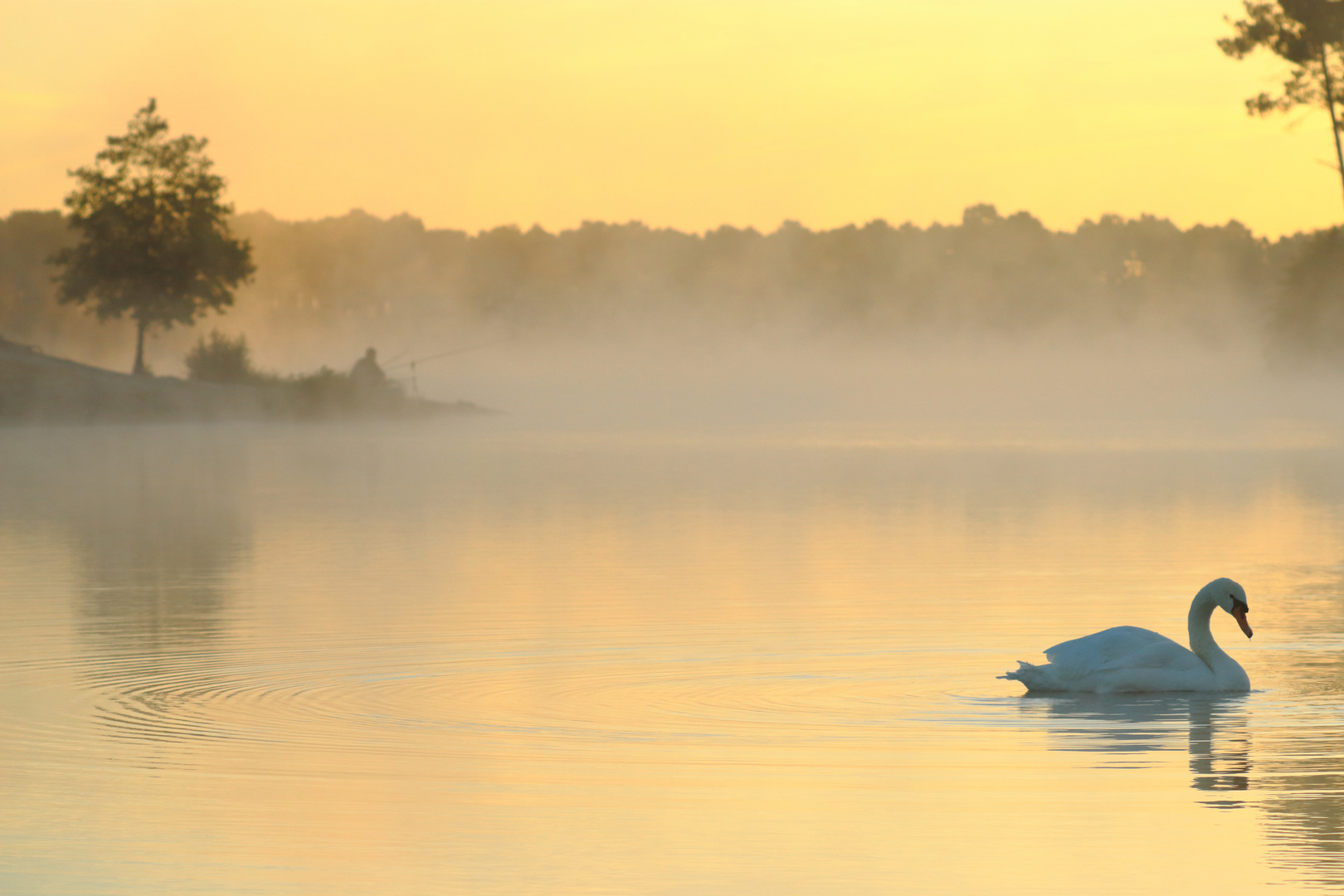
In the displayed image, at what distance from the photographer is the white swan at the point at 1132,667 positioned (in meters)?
11.6

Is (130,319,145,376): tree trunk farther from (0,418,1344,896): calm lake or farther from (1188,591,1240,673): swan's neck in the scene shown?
(1188,591,1240,673): swan's neck

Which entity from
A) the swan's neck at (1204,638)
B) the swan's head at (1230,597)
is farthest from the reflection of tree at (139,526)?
the swan's head at (1230,597)

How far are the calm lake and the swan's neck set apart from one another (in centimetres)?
32

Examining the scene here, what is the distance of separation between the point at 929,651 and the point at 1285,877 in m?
6.13

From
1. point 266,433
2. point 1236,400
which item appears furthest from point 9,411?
point 1236,400

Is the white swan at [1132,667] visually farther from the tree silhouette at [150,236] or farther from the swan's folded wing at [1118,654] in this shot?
the tree silhouette at [150,236]

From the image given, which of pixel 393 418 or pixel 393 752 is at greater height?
pixel 393 418

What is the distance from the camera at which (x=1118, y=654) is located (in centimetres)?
1178

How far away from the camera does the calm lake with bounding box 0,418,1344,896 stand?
304 inches

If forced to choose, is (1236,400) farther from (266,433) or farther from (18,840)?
(18,840)

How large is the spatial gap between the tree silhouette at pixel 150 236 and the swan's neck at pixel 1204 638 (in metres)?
68.8

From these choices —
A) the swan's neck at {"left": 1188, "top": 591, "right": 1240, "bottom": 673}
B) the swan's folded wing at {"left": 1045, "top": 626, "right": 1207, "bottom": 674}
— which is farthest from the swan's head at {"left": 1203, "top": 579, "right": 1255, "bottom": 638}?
the swan's folded wing at {"left": 1045, "top": 626, "right": 1207, "bottom": 674}

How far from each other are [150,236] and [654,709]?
227 feet

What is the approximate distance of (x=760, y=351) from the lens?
172m
